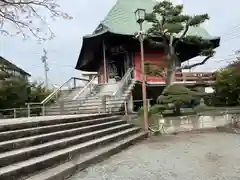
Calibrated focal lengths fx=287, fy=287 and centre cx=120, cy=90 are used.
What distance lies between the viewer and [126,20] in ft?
66.0

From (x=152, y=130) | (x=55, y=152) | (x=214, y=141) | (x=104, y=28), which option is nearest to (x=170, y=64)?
(x=104, y=28)

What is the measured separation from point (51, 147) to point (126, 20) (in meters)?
15.6

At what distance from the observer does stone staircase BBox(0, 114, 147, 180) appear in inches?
185

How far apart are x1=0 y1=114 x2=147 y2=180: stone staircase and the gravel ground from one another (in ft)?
0.95

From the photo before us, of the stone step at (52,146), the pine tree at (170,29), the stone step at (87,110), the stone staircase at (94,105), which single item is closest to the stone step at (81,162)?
the stone step at (52,146)

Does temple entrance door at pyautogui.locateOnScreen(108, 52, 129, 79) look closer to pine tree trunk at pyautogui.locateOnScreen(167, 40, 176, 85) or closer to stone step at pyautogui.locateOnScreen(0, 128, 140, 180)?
pine tree trunk at pyautogui.locateOnScreen(167, 40, 176, 85)

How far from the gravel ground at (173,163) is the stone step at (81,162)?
0.14 meters

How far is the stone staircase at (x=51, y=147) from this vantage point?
470 centimetres

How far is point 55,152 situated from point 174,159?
2.62m

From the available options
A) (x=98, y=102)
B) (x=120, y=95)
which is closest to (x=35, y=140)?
(x=98, y=102)

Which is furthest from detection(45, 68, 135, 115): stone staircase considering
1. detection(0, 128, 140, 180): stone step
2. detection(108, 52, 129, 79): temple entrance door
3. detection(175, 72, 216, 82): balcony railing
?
detection(0, 128, 140, 180): stone step

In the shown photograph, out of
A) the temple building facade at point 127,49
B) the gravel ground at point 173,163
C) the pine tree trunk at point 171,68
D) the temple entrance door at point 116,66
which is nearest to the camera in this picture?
the gravel ground at point 173,163

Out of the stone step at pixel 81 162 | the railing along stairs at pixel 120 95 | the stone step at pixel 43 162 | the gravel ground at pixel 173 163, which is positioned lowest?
the gravel ground at pixel 173 163

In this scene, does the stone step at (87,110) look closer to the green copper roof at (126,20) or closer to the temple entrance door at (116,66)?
the green copper roof at (126,20)
